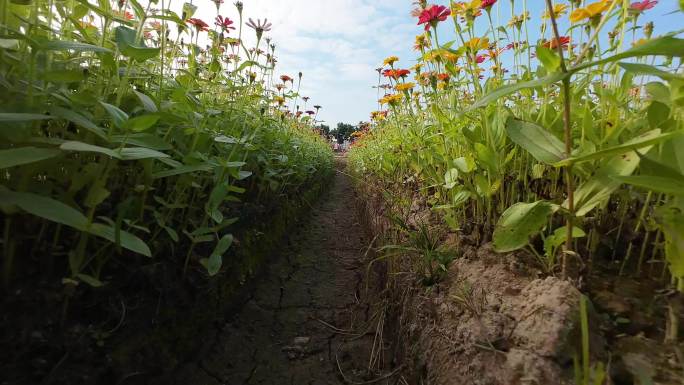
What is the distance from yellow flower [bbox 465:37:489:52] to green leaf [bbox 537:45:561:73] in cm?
65

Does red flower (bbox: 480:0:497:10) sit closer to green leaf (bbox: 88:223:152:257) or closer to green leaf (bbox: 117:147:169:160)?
green leaf (bbox: 117:147:169:160)

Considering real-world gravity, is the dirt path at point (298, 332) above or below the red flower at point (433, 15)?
below

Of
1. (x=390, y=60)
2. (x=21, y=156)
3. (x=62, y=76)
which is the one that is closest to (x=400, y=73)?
(x=390, y=60)

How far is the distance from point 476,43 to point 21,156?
129 cm

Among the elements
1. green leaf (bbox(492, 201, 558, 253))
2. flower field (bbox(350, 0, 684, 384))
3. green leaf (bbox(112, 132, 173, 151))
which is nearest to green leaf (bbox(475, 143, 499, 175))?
flower field (bbox(350, 0, 684, 384))

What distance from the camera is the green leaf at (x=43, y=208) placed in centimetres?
54

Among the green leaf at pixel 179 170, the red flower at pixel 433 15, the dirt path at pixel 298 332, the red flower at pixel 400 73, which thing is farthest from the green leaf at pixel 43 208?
the red flower at pixel 400 73

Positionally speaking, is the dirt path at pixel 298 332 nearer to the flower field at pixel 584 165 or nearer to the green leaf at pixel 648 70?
the flower field at pixel 584 165

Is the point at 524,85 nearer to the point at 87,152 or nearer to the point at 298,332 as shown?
the point at 87,152

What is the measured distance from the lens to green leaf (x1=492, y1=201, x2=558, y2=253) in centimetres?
66

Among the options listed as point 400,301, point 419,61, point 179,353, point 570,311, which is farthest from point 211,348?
point 419,61

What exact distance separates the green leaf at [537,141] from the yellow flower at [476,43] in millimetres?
598

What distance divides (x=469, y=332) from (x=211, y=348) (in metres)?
0.86

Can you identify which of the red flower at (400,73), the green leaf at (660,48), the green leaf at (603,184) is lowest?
the green leaf at (603,184)
